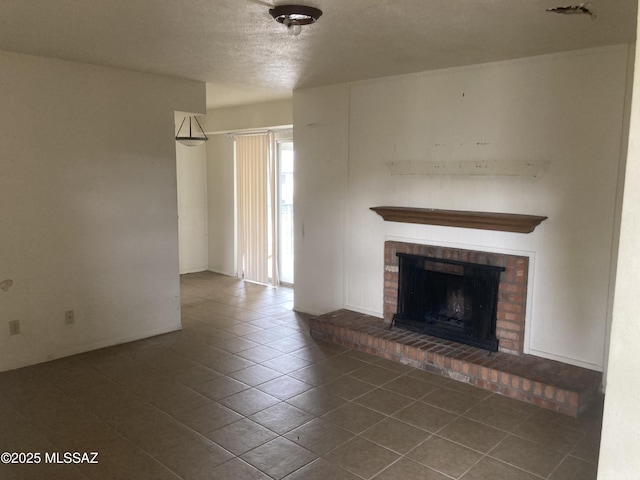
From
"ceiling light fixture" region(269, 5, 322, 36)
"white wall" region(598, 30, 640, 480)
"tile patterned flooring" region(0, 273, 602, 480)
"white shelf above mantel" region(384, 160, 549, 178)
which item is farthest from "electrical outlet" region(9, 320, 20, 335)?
"white wall" region(598, 30, 640, 480)

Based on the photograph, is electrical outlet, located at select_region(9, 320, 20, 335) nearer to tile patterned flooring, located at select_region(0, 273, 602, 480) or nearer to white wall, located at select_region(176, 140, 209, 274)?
tile patterned flooring, located at select_region(0, 273, 602, 480)

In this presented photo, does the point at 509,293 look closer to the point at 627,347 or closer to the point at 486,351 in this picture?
the point at 486,351

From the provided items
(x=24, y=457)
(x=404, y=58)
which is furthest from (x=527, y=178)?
(x=24, y=457)

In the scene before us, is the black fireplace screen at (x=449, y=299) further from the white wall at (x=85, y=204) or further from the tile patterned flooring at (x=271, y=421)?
the white wall at (x=85, y=204)

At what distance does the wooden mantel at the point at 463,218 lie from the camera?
12.0 feet

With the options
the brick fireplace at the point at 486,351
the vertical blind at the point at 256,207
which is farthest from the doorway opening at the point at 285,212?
the brick fireplace at the point at 486,351

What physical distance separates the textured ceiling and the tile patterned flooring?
249cm

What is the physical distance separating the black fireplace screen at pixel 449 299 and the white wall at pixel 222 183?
3.47m

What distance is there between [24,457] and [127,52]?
9.36 feet

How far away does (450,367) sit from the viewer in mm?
3811

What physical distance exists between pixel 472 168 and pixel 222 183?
461 cm

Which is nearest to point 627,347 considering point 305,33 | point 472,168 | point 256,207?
point 305,33

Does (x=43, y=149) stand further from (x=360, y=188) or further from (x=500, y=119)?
(x=500, y=119)

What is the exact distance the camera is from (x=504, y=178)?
390cm
